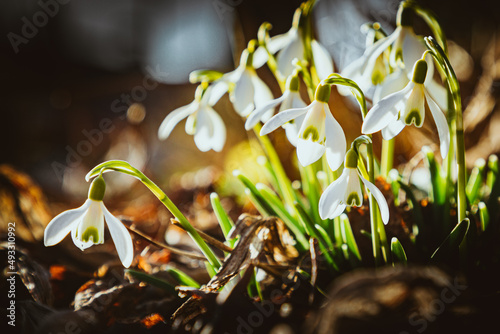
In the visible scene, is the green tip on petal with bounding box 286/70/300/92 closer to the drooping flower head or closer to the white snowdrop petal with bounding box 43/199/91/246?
the drooping flower head

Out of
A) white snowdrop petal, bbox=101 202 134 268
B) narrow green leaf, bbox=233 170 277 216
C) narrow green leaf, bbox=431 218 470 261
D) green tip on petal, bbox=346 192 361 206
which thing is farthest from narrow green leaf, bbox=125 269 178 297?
narrow green leaf, bbox=431 218 470 261

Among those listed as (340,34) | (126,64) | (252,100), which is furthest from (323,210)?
(126,64)

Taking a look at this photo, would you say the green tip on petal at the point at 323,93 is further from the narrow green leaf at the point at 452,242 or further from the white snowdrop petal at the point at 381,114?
the narrow green leaf at the point at 452,242

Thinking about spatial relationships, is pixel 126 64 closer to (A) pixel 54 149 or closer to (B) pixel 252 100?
(A) pixel 54 149

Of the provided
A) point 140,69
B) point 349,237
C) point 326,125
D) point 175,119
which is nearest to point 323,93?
point 326,125

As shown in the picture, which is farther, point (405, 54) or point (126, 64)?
point (126, 64)

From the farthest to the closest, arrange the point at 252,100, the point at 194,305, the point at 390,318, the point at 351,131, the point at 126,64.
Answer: the point at 126,64
the point at 351,131
the point at 252,100
the point at 194,305
the point at 390,318
